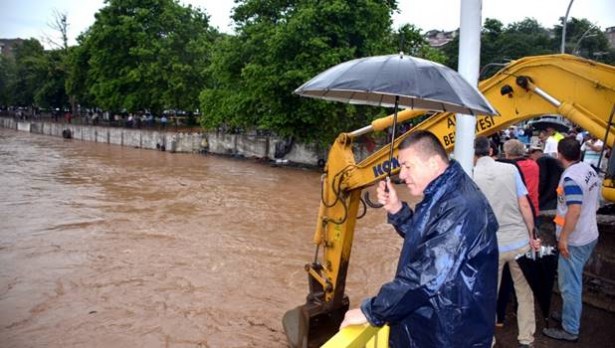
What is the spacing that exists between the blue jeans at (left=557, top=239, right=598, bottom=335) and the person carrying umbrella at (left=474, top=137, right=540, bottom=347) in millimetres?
396

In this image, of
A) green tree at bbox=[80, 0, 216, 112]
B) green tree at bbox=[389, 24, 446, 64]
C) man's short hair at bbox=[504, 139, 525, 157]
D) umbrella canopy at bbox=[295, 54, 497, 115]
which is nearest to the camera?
umbrella canopy at bbox=[295, 54, 497, 115]

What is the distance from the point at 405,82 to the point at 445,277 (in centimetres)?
122

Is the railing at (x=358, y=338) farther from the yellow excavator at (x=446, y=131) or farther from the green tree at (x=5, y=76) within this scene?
the green tree at (x=5, y=76)

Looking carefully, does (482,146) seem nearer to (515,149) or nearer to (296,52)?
(515,149)

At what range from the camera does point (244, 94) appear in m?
22.1

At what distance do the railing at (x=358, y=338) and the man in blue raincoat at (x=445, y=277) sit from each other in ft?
0.15

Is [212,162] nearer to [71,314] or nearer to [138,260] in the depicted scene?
[138,260]

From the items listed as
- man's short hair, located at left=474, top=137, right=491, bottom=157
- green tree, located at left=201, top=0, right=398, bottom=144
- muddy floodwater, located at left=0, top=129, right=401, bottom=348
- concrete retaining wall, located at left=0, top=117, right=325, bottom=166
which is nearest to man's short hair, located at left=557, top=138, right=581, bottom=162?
man's short hair, located at left=474, top=137, right=491, bottom=157

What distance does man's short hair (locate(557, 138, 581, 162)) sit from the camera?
4.11 meters

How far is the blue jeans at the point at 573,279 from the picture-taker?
13.7 feet

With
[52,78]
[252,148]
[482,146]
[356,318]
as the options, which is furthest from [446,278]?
[52,78]

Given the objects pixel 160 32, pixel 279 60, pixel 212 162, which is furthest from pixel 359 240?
pixel 160 32

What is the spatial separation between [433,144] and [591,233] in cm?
291

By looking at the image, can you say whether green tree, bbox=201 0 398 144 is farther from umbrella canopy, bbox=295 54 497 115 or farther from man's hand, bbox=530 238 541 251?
umbrella canopy, bbox=295 54 497 115
